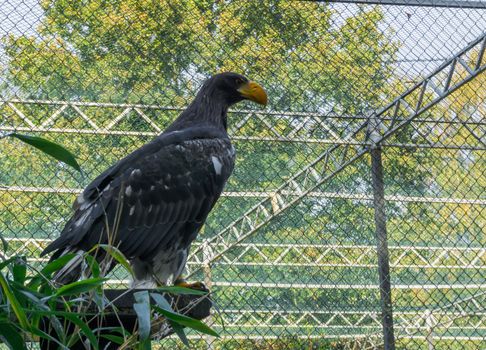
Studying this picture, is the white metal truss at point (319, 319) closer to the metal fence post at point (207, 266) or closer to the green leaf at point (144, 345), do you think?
the metal fence post at point (207, 266)

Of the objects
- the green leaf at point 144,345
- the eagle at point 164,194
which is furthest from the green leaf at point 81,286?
the eagle at point 164,194

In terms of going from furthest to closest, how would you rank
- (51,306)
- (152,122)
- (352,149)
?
1. (352,149)
2. (152,122)
3. (51,306)

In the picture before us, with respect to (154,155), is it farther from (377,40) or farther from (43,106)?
(377,40)

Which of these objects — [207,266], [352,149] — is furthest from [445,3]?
[207,266]

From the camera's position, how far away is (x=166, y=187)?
106 inches

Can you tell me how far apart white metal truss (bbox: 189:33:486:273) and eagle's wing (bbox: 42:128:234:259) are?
5.74 feet

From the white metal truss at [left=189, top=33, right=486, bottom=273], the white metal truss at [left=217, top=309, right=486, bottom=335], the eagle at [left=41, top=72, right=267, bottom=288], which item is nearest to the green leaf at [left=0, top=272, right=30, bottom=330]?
the eagle at [left=41, top=72, right=267, bottom=288]

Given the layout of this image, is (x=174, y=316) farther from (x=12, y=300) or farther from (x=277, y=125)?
(x=277, y=125)

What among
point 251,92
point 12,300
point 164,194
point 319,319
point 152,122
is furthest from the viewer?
point 319,319

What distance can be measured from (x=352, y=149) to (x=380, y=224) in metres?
0.55

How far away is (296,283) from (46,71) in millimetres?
1963

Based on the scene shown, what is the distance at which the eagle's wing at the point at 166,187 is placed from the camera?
258 cm

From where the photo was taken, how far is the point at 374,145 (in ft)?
15.5

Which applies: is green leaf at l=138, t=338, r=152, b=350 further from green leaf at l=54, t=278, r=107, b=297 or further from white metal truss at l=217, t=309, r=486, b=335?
Answer: white metal truss at l=217, t=309, r=486, b=335
